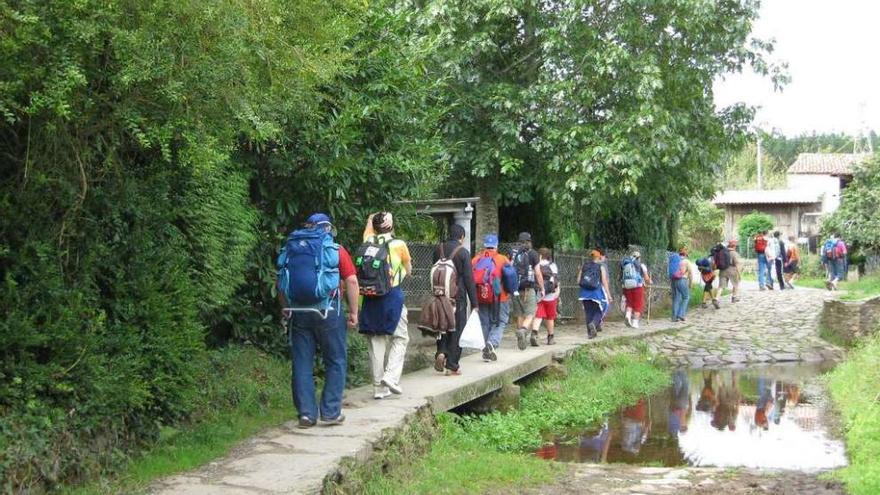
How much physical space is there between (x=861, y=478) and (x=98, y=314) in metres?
5.69

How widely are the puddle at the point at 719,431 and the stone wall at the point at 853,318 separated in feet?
11.6

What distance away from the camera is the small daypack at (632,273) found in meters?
17.4

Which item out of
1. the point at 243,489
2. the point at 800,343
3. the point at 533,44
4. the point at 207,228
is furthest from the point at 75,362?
the point at 800,343

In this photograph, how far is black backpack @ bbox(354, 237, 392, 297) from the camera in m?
7.99

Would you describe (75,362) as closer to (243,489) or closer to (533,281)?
(243,489)

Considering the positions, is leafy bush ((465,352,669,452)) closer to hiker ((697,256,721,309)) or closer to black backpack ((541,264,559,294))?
black backpack ((541,264,559,294))

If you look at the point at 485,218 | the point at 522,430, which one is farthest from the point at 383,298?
the point at 485,218

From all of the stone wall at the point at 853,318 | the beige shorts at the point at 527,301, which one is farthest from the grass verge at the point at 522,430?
the stone wall at the point at 853,318

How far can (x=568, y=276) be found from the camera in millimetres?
18484

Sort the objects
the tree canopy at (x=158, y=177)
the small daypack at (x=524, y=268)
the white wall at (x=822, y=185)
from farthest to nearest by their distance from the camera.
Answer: the white wall at (x=822, y=185) < the small daypack at (x=524, y=268) < the tree canopy at (x=158, y=177)

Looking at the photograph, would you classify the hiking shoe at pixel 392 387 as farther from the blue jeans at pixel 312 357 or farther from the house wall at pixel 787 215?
the house wall at pixel 787 215

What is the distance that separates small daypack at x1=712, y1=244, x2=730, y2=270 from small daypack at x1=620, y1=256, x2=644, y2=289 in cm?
512

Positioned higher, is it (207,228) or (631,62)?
(631,62)

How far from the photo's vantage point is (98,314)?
5512 mm
